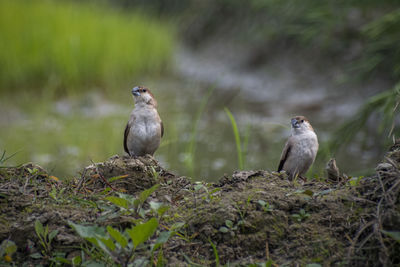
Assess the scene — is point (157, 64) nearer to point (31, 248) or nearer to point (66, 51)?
point (66, 51)

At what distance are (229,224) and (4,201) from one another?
1.19 meters

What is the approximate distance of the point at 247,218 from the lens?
2346 mm

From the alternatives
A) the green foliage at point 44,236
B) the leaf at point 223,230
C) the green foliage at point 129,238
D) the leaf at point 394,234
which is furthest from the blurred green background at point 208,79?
the green foliage at point 44,236

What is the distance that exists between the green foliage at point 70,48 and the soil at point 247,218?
6.29 meters

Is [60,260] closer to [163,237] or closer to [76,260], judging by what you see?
[76,260]

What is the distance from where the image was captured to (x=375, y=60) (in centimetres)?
591

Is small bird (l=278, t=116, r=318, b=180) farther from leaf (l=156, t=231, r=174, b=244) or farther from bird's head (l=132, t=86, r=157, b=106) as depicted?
leaf (l=156, t=231, r=174, b=244)

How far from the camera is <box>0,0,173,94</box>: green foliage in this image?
336 inches

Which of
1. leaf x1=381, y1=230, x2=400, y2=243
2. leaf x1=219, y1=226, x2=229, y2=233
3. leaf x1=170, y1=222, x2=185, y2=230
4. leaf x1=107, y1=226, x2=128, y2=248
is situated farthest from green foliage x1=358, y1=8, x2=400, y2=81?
leaf x1=107, y1=226, x2=128, y2=248

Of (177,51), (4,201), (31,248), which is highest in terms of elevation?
(177,51)

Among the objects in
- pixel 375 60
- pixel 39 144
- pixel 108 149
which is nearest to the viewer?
pixel 375 60

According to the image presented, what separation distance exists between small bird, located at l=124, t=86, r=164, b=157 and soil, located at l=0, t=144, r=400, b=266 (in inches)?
52.7

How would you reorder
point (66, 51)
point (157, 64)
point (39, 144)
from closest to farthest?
1. point (39, 144)
2. point (66, 51)
3. point (157, 64)

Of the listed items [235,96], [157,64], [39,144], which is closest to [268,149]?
[235,96]
